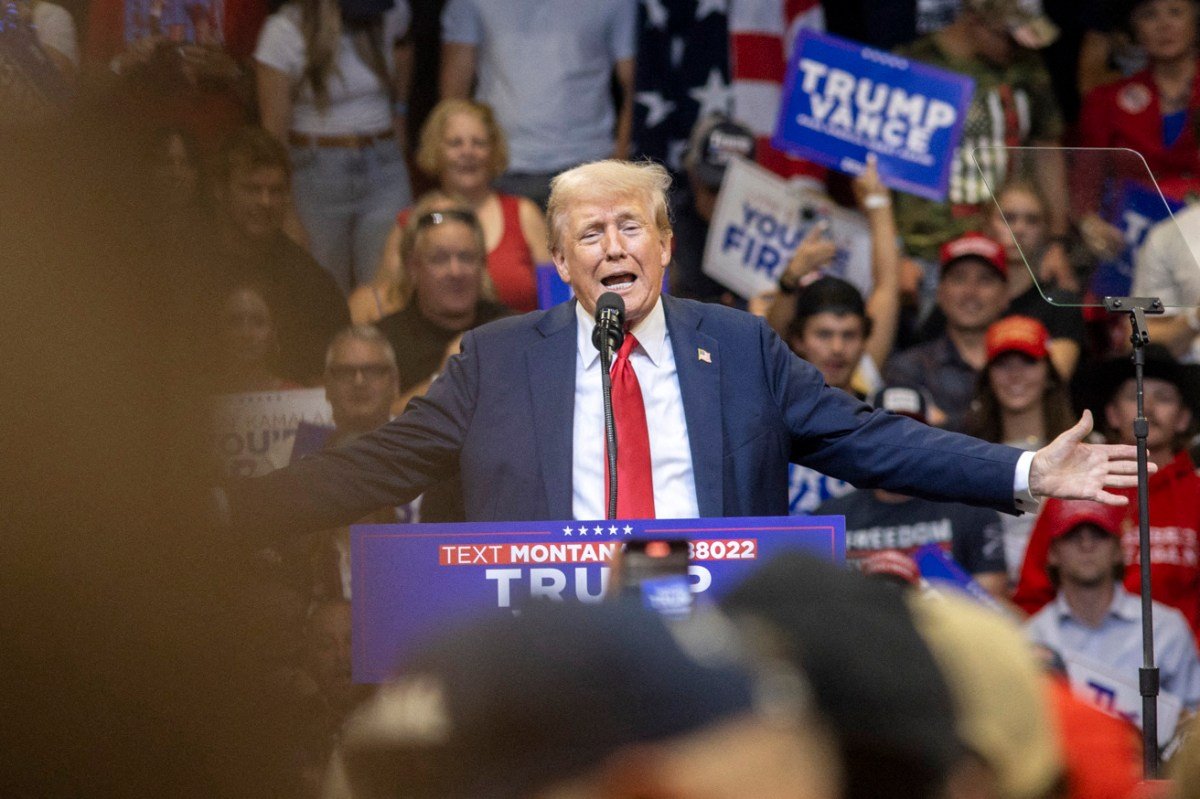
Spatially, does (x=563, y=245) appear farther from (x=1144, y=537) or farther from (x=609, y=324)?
(x=1144, y=537)

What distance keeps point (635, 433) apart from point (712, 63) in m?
3.69

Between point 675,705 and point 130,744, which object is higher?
point 675,705

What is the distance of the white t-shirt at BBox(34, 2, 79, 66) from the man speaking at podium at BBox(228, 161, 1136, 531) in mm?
865

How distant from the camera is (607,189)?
353cm

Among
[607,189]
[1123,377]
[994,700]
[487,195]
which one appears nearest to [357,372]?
[487,195]

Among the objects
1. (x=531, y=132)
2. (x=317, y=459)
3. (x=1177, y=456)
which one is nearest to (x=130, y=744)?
(x=317, y=459)

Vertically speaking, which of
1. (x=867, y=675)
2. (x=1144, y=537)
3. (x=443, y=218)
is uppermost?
(x=443, y=218)

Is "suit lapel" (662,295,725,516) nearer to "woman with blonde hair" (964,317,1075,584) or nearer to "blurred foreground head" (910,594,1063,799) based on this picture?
"blurred foreground head" (910,594,1063,799)

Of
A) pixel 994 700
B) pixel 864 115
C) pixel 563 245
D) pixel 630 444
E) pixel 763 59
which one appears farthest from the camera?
pixel 763 59

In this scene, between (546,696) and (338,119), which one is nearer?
(546,696)

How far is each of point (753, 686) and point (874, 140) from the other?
17.5 ft

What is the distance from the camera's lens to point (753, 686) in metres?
1.06

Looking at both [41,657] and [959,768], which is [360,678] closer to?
[41,657]

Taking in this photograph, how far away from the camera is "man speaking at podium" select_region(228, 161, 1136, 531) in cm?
324
